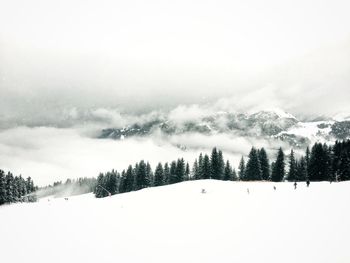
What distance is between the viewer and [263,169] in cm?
9081

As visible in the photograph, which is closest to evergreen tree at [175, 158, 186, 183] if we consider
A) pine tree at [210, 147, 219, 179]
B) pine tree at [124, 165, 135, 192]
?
pine tree at [210, 147, 219, 179]

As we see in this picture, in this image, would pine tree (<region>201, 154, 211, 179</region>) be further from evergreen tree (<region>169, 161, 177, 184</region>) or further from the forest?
evergreen tree (<region>169, 161, 177, 184</region>)

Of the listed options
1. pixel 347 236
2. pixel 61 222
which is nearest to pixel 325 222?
pixel 347 236

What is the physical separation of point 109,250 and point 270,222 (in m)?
12.1

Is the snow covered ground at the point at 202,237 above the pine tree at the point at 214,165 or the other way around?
the other way around

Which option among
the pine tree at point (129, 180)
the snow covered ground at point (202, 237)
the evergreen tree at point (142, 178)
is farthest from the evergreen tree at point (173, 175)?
the snow covered ground at point (202, 237)

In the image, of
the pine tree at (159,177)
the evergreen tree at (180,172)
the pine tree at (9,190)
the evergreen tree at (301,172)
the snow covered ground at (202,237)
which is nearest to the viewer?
the snow covered ground at (202,237)

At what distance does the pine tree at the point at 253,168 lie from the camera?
87188 millimetres

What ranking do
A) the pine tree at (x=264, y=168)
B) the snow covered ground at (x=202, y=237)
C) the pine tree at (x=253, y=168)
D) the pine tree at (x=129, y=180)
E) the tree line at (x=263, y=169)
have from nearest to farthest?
the snow covered ground at (x=202, y=237), the tree line at (x=263, y=169), the pine tree at (x=253, y=168), the pine tree at (x=264, y=168), the pine tree at (x=129, y=180)

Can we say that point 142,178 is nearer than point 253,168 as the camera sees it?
Answer: No

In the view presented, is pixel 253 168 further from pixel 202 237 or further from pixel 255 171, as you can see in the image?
pixel 202 237

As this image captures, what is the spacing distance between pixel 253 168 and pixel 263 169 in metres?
4.59

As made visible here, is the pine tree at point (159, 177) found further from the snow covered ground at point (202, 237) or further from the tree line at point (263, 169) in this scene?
the snow covered ground at point (202, 237)

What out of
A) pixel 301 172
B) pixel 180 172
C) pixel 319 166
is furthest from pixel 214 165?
pixel 319 166
